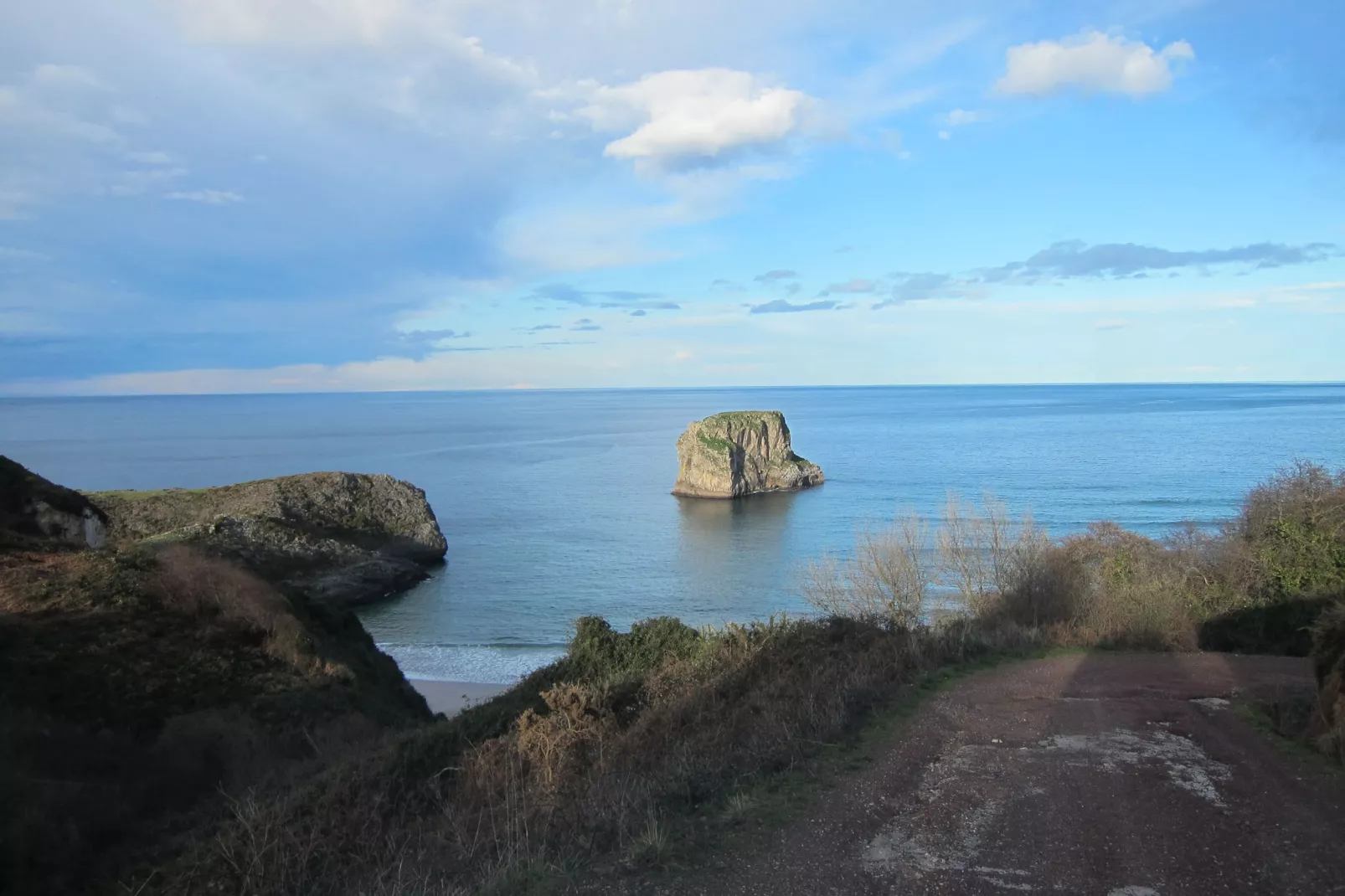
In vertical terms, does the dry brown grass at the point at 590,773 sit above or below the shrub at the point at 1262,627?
above

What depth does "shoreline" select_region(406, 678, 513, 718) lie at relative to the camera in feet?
94.5

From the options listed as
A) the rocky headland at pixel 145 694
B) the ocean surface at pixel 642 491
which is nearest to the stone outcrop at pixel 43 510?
the rocky headland at pixel 145 694

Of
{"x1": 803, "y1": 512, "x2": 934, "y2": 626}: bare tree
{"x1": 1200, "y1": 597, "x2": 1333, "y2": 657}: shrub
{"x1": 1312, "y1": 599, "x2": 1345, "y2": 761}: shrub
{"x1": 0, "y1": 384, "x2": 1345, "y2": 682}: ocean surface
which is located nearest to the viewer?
{"x1": 1312, "y1": 599, "x2": 1345, "y2": 761}: shrub

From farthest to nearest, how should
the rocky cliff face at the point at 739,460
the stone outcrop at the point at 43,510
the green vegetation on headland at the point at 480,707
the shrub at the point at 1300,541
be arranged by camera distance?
the rocky cliff face at the point at 739,460 → the stone outcrop at the point at 43,510 → the shrub at the point at 1300,541 → the green vegetation on headland at the point at 480,707

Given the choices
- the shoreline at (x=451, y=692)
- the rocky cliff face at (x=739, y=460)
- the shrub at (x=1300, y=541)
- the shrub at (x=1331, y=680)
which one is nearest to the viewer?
the shrub at (x=1331, y=680)

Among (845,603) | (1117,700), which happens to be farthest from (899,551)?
(1117,700)

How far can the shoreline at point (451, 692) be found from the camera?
94.5 feet

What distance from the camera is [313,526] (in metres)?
51.8

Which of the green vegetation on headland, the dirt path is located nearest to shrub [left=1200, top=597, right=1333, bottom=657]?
the green vegetation on headland

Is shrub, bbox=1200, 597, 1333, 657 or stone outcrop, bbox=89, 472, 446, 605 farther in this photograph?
stone outcrop, bbox=89, 472, 446, 605

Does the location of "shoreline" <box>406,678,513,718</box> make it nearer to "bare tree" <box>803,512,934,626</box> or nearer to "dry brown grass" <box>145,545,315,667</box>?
"dry brown grass" <box>145,545,315,667</box>

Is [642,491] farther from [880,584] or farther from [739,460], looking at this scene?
[880,584]

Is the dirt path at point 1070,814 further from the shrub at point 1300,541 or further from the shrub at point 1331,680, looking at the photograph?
the shrub at point 1300,541

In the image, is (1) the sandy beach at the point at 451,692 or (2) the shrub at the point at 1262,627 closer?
(2) the shrub at the point at 1262,627
